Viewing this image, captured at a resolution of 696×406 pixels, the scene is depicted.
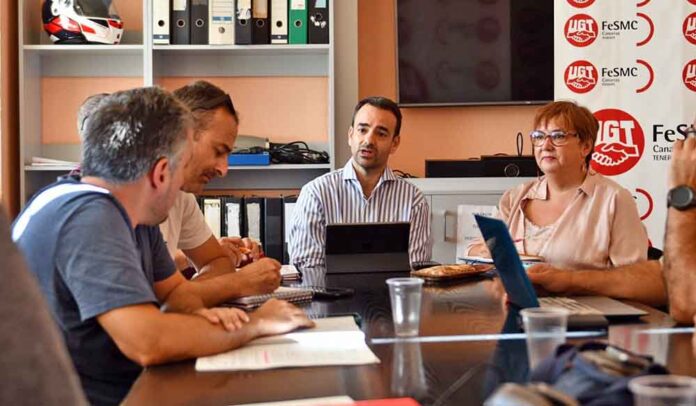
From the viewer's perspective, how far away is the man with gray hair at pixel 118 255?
145 centimetres

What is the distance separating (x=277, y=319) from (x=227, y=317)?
0.11 metres

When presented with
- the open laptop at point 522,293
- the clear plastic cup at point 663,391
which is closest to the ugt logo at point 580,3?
the open laptop at point 522,293

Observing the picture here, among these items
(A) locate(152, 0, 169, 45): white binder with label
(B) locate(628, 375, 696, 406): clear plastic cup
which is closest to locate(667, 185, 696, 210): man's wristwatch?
(B) locate(628, 375, 696, 406): clear plastic cup

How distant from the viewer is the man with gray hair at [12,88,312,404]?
1.45 meters

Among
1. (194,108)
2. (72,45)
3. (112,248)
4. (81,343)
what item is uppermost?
(72,45)

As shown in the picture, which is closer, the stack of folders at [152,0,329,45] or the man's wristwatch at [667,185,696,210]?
the man's wristwatch at [667,185,696,210]

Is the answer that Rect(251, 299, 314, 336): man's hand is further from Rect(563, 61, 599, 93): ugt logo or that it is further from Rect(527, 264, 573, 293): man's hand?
Rect(563, 61, 599, 93): ugt logo

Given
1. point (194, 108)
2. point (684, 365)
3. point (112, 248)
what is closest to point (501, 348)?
point (684, 365)

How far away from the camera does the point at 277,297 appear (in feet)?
6.80

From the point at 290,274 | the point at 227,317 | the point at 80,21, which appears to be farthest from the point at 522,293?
the point at 80,21

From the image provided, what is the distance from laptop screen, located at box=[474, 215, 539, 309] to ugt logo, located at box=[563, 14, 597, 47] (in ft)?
8.00

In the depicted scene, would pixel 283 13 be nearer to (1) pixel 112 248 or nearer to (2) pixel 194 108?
(2) pixel 194 108

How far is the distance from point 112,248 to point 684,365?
94 cm

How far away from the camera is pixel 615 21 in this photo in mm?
4047
